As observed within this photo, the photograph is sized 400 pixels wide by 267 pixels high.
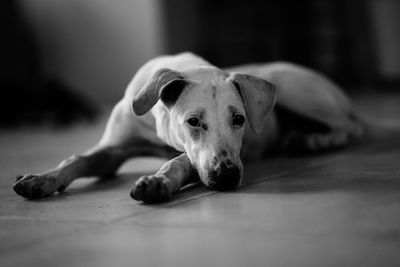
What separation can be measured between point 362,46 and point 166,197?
8.01 meters

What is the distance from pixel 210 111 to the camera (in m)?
2.24

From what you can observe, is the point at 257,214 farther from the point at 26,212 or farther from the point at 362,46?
the point at 362,46

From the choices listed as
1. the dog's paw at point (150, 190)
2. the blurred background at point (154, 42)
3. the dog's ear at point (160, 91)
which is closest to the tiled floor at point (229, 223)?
the dog's paw at point (150, 190)

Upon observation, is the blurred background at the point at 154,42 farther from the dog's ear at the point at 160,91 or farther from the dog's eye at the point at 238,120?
the dog's eye at the point at 238,120

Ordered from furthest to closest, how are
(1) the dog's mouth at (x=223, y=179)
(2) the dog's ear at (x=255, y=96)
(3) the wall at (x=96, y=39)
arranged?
(3) the wall at (x=96, y=39) → (2) the dog's ear at (x=255, y=96) → (1) the dog's mouth at (x=223, y=179)

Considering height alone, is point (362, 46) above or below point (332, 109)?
below

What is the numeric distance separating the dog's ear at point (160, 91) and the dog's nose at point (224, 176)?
0.37m

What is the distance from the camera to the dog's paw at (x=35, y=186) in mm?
2209

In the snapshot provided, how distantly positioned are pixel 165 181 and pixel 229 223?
1.35ft

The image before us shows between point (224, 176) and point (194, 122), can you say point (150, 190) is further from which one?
point (194, 122)

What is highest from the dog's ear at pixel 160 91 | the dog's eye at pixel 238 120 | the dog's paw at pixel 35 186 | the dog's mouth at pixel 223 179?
the dog's ear at pixel 160 91

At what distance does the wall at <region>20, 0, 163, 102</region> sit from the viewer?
7.52m

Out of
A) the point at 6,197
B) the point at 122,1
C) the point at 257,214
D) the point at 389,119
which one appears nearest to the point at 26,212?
the point at 6,197

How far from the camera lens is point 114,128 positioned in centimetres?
278
